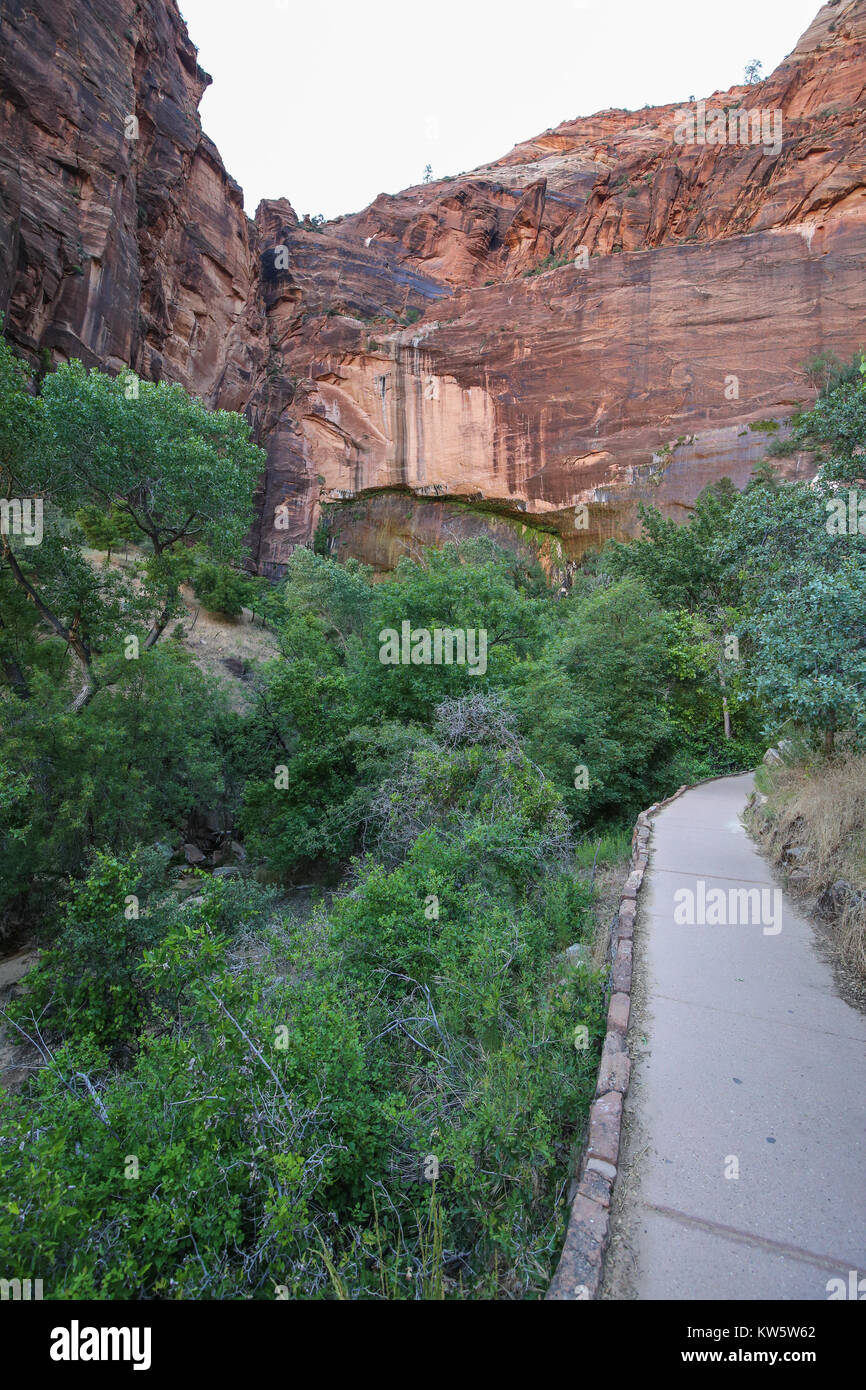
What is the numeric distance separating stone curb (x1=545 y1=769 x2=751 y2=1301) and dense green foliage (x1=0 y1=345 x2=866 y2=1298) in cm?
22

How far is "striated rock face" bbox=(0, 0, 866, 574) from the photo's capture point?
866 inches

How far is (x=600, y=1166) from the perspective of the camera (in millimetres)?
2740

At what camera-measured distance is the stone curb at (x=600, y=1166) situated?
227cm

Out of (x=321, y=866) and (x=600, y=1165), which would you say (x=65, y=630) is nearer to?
(x=321, y=866)

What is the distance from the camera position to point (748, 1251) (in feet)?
7.69

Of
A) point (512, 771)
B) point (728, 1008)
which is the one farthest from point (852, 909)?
point (512, 771)

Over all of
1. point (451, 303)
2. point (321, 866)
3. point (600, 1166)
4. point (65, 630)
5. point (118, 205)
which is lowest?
point (321, 866)

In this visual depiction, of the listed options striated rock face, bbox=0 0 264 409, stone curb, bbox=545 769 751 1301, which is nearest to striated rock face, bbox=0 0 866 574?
striated rock face, bbox=0 0 264 409

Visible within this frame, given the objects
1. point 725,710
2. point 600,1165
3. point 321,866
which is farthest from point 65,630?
point 725,710

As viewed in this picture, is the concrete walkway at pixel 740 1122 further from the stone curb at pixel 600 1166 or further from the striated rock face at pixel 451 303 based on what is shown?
the striated rock face at pixel 451 303

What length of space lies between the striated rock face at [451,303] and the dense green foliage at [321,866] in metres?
14.1

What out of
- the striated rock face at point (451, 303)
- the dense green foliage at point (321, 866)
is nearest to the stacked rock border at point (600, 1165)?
the dense green foliage at point (321, 866)

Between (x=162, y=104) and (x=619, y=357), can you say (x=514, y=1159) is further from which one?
(x=162, y=104)

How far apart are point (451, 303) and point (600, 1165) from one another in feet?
132
